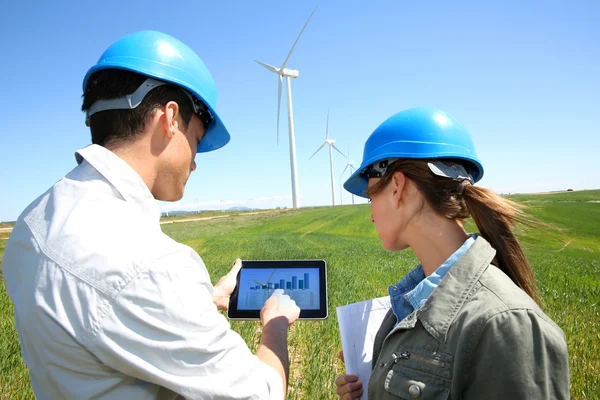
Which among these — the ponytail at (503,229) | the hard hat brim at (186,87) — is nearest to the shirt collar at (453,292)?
the ponytail at (503,229)

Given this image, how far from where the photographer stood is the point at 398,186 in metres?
2.52

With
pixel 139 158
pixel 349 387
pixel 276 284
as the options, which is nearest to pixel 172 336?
pixel 139 158

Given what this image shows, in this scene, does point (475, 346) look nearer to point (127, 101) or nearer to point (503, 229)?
point (503, 229)

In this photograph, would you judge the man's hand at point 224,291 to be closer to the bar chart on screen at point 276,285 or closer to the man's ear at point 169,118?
the bar chart on screen at point 276,285

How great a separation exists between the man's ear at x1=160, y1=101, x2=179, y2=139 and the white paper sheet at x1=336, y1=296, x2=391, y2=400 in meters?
1.57

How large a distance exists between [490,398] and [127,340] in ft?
4.72

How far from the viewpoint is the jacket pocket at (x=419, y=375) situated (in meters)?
1.83

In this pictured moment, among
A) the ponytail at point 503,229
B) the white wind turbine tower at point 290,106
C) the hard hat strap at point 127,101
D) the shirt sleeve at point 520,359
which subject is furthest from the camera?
the white wind turbine tower at point 290,106

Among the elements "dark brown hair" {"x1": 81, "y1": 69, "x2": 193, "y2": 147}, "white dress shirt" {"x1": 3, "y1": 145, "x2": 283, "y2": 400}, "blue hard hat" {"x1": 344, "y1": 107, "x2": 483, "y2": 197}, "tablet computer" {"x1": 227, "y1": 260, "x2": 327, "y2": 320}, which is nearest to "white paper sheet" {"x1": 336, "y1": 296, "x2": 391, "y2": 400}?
"tablet computer" {"x1": 227, "y1": 260, "x2": 327, "y2": 320}

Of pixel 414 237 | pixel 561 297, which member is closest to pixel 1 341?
pixel 414 237

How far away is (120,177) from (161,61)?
2.42 ft

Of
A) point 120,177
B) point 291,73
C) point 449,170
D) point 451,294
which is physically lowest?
point 451,294

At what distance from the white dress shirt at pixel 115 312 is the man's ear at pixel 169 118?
0.58 meters

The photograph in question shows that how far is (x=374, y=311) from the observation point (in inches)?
111
